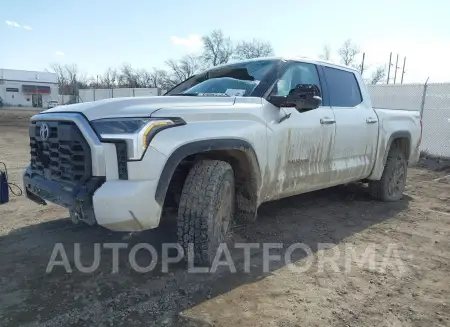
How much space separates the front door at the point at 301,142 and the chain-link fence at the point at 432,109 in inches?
271

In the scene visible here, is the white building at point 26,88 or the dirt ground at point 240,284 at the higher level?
the white building at point 26,88

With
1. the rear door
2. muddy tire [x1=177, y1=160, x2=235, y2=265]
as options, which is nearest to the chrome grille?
muddy tire [x1=177, y1=160, x2=235, y2=265]

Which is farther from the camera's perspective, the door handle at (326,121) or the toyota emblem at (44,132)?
the door handle at (326,121)

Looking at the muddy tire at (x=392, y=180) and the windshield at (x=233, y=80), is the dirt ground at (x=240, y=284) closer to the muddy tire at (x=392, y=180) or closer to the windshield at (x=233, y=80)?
the muddy tire at (x=392, y=180)

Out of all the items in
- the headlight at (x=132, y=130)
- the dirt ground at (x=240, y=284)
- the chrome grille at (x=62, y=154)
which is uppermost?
the headlight at (x=132, y=130)

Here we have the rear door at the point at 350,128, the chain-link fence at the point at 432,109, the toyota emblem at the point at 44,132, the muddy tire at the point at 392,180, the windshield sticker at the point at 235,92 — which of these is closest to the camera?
the toyota emblem at the point at 44,132

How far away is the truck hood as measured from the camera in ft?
9.07

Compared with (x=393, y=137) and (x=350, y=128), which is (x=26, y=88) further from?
(x=350, y=128)

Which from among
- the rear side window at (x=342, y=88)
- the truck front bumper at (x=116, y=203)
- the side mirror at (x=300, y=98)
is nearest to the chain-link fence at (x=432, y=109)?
the rear side window at (x=342, y=88)

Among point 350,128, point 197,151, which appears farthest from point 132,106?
point 350,128

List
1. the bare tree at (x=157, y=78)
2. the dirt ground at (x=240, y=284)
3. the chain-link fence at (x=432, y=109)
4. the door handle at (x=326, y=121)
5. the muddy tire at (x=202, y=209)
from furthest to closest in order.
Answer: the bare tree at (x=157, y=78) → the chain-link fence at (x=432, y=109) → the door handle at (x=326, y=121) → the muddy tire at (x=202, y=209) → the dirt ground at (x=240, y=284)

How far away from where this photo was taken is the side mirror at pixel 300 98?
3.44m

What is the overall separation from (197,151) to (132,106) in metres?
0.59

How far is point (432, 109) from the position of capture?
1090 centimetres
